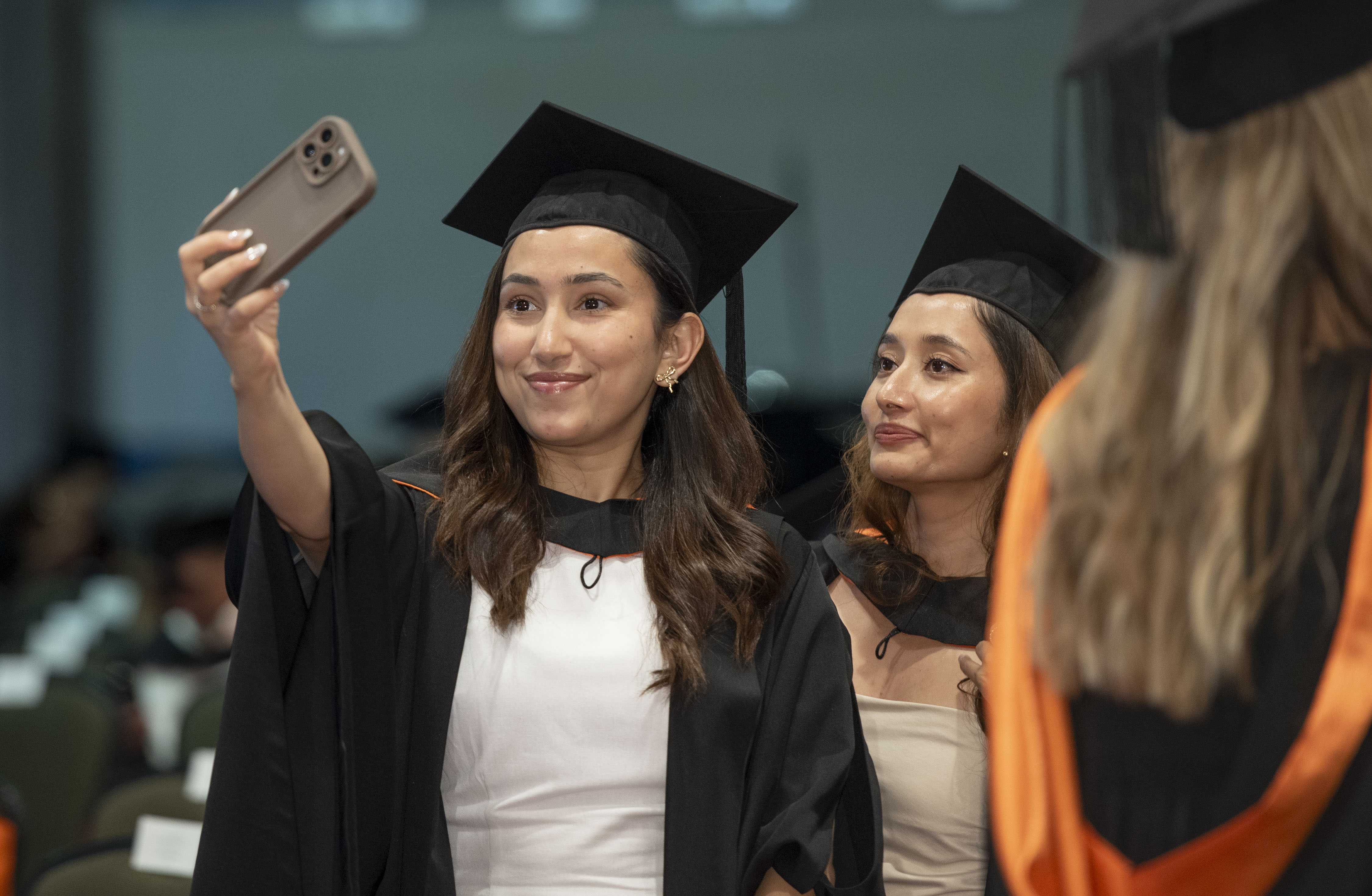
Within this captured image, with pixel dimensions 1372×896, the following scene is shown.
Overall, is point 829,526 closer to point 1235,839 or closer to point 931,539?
point 931,539

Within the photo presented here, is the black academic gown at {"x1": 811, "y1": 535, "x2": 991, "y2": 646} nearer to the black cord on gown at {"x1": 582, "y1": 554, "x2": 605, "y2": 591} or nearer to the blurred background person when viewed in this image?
the black cord on gown at {"x1": 582, "y1": 554, "x2": 605, "y2": 591}

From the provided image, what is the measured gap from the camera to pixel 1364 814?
1033mm

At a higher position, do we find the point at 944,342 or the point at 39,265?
the point at 39,265

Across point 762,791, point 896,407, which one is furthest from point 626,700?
point 896,407

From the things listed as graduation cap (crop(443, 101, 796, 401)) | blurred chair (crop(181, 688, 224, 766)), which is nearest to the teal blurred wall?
blurred chair (crop(181, 688, 224, 766))

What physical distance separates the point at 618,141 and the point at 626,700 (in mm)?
968

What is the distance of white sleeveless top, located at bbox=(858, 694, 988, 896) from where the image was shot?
2.37 meters

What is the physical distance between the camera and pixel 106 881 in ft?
9.00

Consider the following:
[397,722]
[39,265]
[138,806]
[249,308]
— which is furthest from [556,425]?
[39,265]

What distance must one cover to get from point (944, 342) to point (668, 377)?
2.05 ft

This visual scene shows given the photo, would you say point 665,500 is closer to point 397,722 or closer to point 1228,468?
point 397,722

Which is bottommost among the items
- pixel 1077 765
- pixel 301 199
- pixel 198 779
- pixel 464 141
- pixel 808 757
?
pixel 198 779

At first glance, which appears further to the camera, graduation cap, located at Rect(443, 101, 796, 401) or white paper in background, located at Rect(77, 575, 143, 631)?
white paper in background, located at Rect(77, 575, 143, 631)

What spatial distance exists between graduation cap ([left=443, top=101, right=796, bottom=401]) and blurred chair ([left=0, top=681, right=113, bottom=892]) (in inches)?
113
